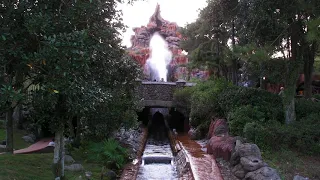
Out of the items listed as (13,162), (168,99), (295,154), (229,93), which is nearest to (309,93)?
(229,93)

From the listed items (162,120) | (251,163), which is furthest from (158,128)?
(251,163)

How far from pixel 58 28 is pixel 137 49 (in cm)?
4717

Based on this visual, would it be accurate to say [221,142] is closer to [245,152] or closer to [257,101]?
[257,101]

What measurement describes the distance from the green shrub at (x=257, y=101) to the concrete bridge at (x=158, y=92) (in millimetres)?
8375

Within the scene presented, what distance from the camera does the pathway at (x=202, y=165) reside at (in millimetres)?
10438

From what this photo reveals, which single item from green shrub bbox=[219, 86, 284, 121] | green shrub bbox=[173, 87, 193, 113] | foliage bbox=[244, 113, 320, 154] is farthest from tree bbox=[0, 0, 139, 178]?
green shrub bbox=[173, 87, 193, 113]

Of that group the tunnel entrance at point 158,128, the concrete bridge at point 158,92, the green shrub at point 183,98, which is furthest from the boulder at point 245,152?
the concrete bridge at point 158,92

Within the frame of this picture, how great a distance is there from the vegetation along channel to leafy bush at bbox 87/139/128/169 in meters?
0.05

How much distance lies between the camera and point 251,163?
31.9 ft

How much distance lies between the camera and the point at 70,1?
6.60m

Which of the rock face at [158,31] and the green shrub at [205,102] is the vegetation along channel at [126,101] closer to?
the green shrub at [205,102]

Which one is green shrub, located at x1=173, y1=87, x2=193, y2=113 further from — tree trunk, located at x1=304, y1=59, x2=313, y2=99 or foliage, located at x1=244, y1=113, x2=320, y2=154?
foliage, located at x1=244, y1=113, x2=320, y2=154

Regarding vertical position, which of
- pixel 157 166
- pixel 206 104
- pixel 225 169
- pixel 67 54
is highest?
pixel 67 54

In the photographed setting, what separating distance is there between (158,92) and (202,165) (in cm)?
1307
